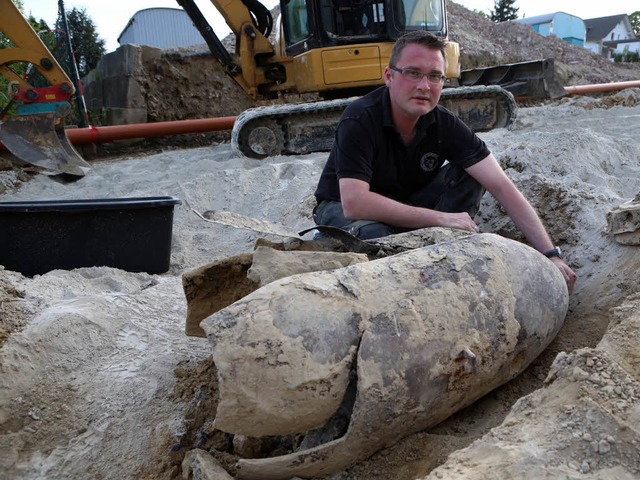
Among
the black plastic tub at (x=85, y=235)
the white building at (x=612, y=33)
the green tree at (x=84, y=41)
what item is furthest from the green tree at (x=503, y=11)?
the black plastic tub at (x=85, y=235)

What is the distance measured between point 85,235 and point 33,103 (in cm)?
371

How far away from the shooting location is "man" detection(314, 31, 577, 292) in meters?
2.57

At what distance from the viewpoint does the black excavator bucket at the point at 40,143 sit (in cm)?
638

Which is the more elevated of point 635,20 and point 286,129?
point 635,20

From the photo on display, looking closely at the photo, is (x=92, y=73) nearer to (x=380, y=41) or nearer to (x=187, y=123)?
(x=187, y=123)

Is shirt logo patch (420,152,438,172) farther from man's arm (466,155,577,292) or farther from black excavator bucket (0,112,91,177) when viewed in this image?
black excavator bucket (0,112,91,177)

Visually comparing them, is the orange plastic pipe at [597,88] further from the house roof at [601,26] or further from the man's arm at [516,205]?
the house roof at [601,26]

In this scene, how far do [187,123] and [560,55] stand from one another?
1515cm

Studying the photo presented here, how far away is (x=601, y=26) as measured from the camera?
47844 millimetres

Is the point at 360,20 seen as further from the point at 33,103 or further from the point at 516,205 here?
the point at 516,205

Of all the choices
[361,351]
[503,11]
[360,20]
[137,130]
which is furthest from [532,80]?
[503,11]

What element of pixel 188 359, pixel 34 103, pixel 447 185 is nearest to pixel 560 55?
pixel 34 103

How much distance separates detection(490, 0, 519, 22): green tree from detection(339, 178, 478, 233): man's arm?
40149mm

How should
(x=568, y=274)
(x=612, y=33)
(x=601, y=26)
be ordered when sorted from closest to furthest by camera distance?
(x=568, y=274), (x=601, y=26), (x=612, y=33)
